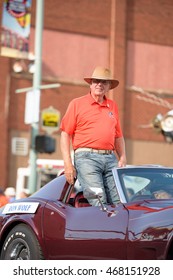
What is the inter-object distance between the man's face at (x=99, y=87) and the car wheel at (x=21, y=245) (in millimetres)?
1357

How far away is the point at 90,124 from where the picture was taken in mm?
7520

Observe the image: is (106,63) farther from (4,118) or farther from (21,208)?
(21,208)

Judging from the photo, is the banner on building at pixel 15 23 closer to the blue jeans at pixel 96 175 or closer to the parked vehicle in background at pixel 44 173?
the parked vehicle in background at pixel 44 173

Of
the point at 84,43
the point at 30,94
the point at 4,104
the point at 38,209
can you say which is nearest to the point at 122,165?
the point at 38,209

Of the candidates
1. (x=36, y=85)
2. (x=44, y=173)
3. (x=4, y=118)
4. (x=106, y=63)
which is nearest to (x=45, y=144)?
(x=36, y=85)

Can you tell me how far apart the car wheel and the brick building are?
22.9 meters

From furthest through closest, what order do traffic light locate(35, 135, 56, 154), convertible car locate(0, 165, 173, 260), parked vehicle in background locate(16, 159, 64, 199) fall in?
1. parked vehicle in background locate(16, 159, 64, 199)
2. traffic light locate(35, 135, 56, 154)
3. convertible car locate(0, 165, 173, 260)

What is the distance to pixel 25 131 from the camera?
1249 inches

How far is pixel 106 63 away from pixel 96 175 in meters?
26.6

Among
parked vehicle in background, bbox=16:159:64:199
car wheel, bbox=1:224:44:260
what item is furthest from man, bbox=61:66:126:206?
parked vehicle in background, bbox=16:159:64:199

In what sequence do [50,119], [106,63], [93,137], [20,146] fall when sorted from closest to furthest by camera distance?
Answer: 1. [93,137]
2. [50,119]
3. [20,146]
4. [106,63]

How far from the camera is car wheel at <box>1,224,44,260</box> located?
23.8 feet

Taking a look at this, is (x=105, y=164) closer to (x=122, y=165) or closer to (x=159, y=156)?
(x=122, y=165)

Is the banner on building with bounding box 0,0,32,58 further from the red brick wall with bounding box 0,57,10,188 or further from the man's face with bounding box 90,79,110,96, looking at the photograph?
the man's face with bounding box 90,79,110,96
